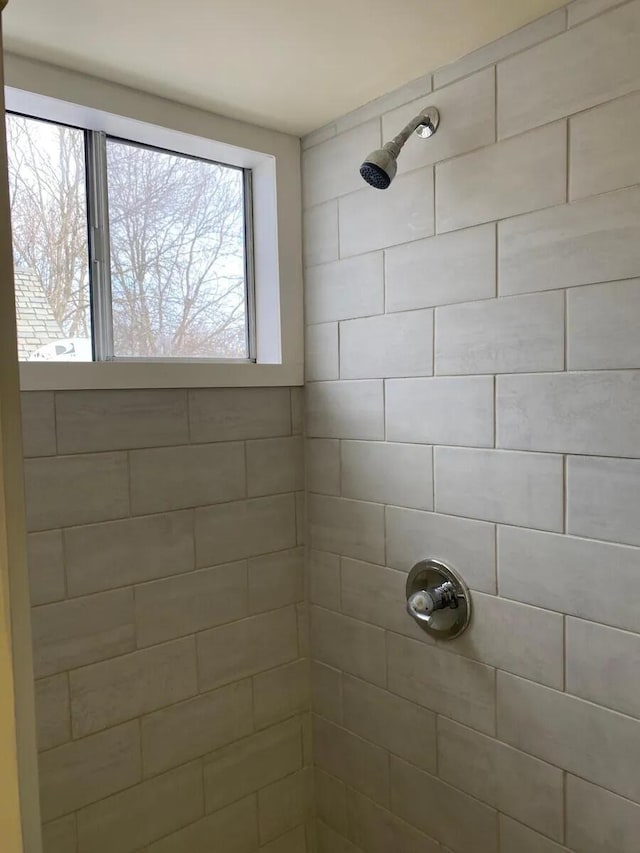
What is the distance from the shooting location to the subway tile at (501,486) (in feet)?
4.12

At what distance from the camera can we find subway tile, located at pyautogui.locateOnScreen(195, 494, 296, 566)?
5.38 ft

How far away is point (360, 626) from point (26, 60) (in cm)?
154

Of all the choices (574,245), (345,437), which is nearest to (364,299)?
(345,437)

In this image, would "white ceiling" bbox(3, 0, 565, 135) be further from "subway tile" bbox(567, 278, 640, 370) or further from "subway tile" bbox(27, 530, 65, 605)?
"subway tile" bbox(27, 530, 65, 605)

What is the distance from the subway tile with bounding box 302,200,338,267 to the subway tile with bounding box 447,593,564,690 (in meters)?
0.97

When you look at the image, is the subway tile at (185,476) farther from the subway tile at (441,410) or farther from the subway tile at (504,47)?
the subway tile at (504,47)

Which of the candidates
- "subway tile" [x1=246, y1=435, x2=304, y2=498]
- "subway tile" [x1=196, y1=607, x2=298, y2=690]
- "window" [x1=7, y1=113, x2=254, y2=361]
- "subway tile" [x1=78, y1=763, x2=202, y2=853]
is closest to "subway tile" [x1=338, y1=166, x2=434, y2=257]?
"window" [x1=7, y1=113, x2=254, y2=361]

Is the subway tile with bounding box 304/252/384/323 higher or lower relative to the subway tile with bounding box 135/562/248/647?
higher

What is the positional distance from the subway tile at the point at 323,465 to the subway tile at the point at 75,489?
0.54 meters

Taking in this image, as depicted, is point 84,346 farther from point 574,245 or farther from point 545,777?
point 545,777

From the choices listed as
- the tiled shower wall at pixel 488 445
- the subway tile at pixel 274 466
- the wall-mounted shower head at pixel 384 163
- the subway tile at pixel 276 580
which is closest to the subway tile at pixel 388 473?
the tiled shower wall at pixel 488 445

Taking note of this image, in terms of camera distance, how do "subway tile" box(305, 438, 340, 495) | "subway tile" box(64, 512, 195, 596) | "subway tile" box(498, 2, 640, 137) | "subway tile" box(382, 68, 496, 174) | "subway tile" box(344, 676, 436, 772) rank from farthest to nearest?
"subway tile" box(305, 438, 340, 495) < "subway tile" box(344, 676, 436, 772) < "subway tile" box(64, 512, 195, 596) < "subway tile" box(382, 68, 496, 174) < "subway tile" box(498, 2, 640, 137)

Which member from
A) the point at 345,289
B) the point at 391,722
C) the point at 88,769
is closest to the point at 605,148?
the point at 345,289

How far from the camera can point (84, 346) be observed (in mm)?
1532
